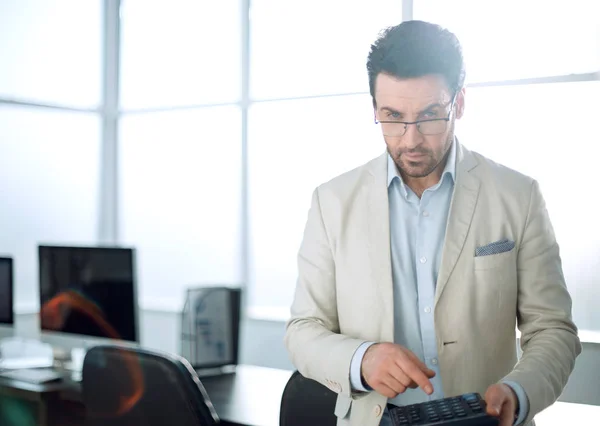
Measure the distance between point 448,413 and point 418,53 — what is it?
0.72 m

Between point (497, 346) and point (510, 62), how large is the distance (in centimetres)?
252

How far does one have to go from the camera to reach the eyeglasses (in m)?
1.52

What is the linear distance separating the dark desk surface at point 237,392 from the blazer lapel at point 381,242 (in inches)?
39.4

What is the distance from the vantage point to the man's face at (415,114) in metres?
1.51

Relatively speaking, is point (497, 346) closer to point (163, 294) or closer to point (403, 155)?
point (403, 155)

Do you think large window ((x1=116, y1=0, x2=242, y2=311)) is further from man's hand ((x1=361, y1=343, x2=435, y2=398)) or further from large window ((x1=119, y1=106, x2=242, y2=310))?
man's hand ((x1=361, y1=343, x2=435, y2=398))

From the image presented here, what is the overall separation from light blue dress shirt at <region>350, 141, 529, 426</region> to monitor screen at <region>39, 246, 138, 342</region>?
1782 mm

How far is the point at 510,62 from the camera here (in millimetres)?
3764

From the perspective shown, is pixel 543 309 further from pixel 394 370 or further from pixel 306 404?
pixel 306 404

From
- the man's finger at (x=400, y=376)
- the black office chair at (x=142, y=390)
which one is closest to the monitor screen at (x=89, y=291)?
the black office chair at (x=142, y=390)

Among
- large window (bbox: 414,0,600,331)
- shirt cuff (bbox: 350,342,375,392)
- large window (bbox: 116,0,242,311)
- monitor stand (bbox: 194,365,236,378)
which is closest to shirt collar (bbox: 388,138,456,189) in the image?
shirt cuff (bbox: 350,342,375,392)

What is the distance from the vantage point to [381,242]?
1591mm

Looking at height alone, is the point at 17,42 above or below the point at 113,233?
above

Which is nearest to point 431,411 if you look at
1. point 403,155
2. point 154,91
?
point 403,155
